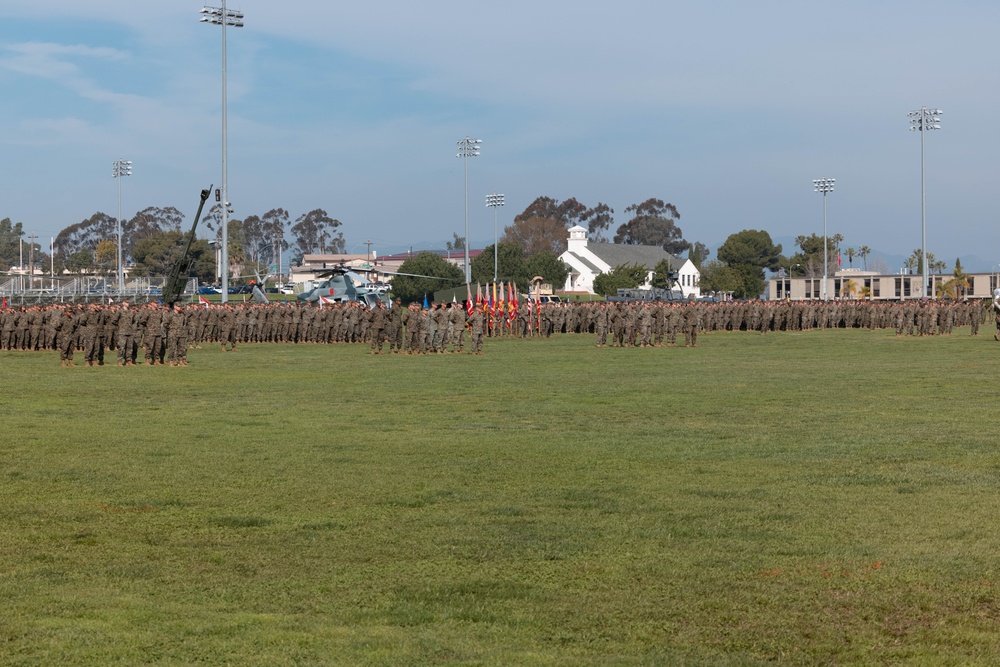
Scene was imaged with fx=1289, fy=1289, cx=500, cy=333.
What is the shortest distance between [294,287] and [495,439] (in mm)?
106607

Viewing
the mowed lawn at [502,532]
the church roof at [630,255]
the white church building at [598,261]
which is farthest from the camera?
the church roof at [630,255]

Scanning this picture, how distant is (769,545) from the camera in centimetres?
830

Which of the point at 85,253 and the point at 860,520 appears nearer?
the point at 860,520

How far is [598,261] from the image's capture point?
13775cm

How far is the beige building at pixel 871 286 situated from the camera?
362 ft

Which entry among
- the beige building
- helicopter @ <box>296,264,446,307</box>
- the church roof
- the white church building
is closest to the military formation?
helicopter @ <box>296,264,446,307</box>

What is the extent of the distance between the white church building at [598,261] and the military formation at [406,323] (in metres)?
75.2

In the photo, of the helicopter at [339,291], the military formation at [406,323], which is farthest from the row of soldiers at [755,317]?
the helicopter at [339,291]

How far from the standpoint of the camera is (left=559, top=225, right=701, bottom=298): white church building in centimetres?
13550

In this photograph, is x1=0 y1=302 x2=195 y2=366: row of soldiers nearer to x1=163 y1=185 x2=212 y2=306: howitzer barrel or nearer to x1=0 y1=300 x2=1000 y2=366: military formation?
x1=0 y1=300 x2=1000 y2=366: military formation

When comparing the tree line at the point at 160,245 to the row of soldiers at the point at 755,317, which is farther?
the tree line at the point at 160,245

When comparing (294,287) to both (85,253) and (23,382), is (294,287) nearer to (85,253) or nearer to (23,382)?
(85,253)

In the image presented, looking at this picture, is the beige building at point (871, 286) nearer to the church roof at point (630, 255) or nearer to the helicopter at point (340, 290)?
the church roof at point (630, 255)

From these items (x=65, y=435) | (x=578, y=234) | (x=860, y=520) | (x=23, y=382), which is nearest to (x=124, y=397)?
(x=23, y=382)
